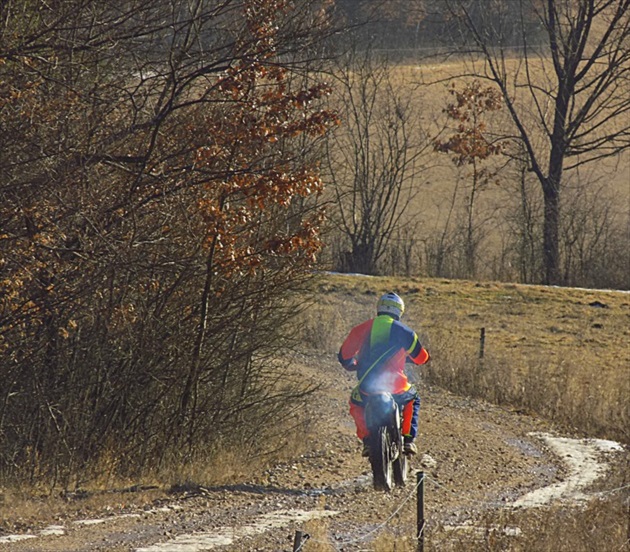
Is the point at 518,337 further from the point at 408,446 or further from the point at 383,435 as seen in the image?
the point at 383,435

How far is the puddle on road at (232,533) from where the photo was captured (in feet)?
32.6

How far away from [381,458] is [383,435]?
282mm

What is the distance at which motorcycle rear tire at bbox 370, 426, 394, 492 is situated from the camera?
1286 centimetres

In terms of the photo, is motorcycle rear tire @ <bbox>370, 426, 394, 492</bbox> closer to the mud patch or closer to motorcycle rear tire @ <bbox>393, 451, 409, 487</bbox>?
motorcycle rear tire @ <bbox>393, 451, 409, 487</bbox>

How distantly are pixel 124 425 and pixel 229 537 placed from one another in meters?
4.97

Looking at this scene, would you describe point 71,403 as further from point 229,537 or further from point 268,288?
point 229,537

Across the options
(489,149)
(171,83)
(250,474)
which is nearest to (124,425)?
(250,474)

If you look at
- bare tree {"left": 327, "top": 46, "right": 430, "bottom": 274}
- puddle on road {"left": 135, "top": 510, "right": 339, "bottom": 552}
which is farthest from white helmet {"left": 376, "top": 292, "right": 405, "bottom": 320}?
bare tree {"left": 327, "top": 46, "right": 430, "bottom": 274}

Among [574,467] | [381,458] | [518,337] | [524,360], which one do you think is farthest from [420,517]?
[518,337]

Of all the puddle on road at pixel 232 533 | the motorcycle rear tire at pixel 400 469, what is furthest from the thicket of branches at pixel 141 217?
the puddle on road at pixel 232 533

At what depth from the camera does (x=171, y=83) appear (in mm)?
12773

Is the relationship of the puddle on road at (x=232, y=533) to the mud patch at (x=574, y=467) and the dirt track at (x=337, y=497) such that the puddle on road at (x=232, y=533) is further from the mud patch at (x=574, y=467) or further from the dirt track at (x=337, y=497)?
the mud patch at (x=574, y=467)

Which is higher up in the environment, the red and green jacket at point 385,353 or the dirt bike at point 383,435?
the red and green jacket at point 385,353

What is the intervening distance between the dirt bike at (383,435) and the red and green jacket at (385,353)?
159 mm
